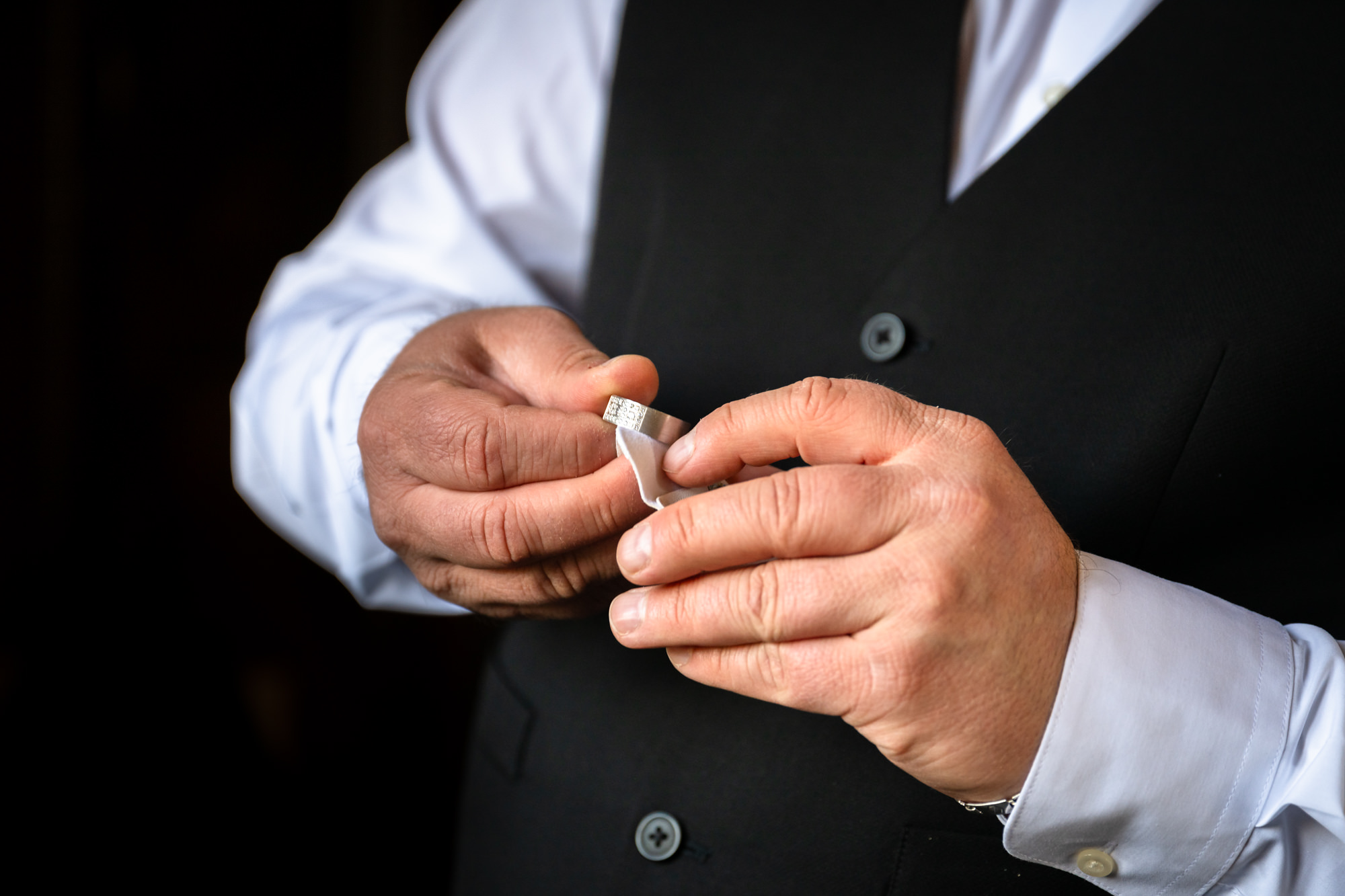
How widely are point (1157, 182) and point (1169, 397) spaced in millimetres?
243

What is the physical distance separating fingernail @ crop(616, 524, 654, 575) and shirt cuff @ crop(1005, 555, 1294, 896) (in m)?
0.35

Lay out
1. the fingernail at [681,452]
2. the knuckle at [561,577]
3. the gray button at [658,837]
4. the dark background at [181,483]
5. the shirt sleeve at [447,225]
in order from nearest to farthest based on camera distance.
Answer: the fingernail at [681,452], the knuckle at [561,577], the gray button at [658,837], the shirt sleeve at [447,225], the dark background at [181,483]

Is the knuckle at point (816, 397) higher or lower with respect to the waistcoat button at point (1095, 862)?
higher

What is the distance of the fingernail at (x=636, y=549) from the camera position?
27.2 inches

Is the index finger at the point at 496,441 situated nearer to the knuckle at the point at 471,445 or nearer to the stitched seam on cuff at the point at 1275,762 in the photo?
the knuckle at the point at 471,445

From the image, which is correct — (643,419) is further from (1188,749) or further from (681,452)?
(1188,749)

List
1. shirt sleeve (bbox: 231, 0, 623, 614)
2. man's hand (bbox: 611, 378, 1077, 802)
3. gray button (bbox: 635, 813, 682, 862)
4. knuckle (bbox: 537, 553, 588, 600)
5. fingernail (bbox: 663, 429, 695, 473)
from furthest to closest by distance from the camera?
shirt sleeve (bbox: 231, 0, 623, 614) → gray button (bbox: 635, 813, 682, 862) → knuckle (bbox: 537, 553, 588, 600) → fingernail (bbox: 663, 429, 695, 473) → man's hand (bbox: 611, 378, 1077, 802)

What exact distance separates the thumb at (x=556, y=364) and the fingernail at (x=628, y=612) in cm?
20

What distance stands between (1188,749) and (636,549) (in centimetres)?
50

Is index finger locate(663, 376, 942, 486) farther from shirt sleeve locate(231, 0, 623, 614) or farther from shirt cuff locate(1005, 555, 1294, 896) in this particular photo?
shirt sleeve locate(231, 0, 623, 614)

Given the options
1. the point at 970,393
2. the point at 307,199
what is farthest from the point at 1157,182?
the point at 307,199

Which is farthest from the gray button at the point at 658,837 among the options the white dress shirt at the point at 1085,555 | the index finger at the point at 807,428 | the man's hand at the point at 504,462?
the index finger at the point at 807,428

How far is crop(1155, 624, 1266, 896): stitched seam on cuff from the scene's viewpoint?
734 mm

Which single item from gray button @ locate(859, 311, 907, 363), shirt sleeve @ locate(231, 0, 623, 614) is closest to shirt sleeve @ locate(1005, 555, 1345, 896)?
gray button @ locate(859, 311, 907, 363)
